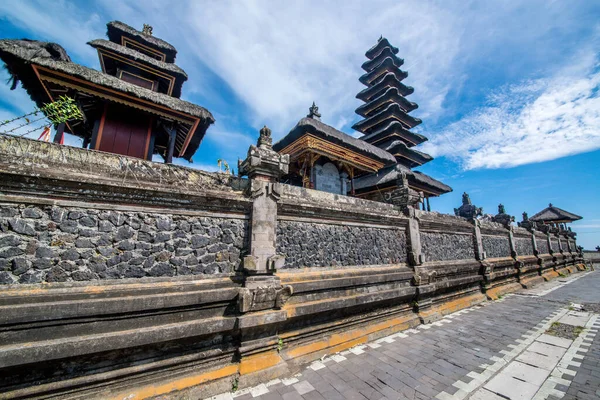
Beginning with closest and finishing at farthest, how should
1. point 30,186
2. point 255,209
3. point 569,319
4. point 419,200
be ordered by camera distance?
point 30,186
point 255,209
point 569,319
point 419,200

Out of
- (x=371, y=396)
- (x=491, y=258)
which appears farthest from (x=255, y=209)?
(x=491, y=258)

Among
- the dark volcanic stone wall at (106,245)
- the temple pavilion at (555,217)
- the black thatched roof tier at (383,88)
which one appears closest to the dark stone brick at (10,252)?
the dark volcanic stone wall at (106,245)

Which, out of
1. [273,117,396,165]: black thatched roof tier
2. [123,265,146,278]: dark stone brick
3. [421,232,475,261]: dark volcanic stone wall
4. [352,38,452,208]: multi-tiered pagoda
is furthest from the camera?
[352,38,452,208]: multi-tiered pagoda

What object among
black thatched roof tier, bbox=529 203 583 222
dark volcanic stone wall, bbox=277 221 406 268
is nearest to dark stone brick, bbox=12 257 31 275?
dark volcanic stone wall, bbox=277 221 406 268

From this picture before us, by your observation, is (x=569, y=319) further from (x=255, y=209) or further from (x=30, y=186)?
(x=30, y=186)

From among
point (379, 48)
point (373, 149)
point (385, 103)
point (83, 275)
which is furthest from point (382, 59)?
point (83, 275)

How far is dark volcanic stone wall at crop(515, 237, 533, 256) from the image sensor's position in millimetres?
14170

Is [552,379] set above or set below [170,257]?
below

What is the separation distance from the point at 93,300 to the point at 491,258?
14.6m

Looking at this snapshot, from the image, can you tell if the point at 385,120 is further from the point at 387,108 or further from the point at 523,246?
the point at 523,246

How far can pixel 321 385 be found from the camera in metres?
3.86

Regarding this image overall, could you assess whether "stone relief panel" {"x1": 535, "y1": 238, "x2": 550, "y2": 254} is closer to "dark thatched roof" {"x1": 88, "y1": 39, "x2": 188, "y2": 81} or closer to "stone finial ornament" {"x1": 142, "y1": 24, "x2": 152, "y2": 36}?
"dark thatched roof" {"x1": 88, "y1": 39, "x2": 188, "y2": 81}

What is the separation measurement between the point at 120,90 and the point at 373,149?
11.2 m

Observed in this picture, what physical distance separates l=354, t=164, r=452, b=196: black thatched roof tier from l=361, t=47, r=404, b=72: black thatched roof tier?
13459 millimetres
